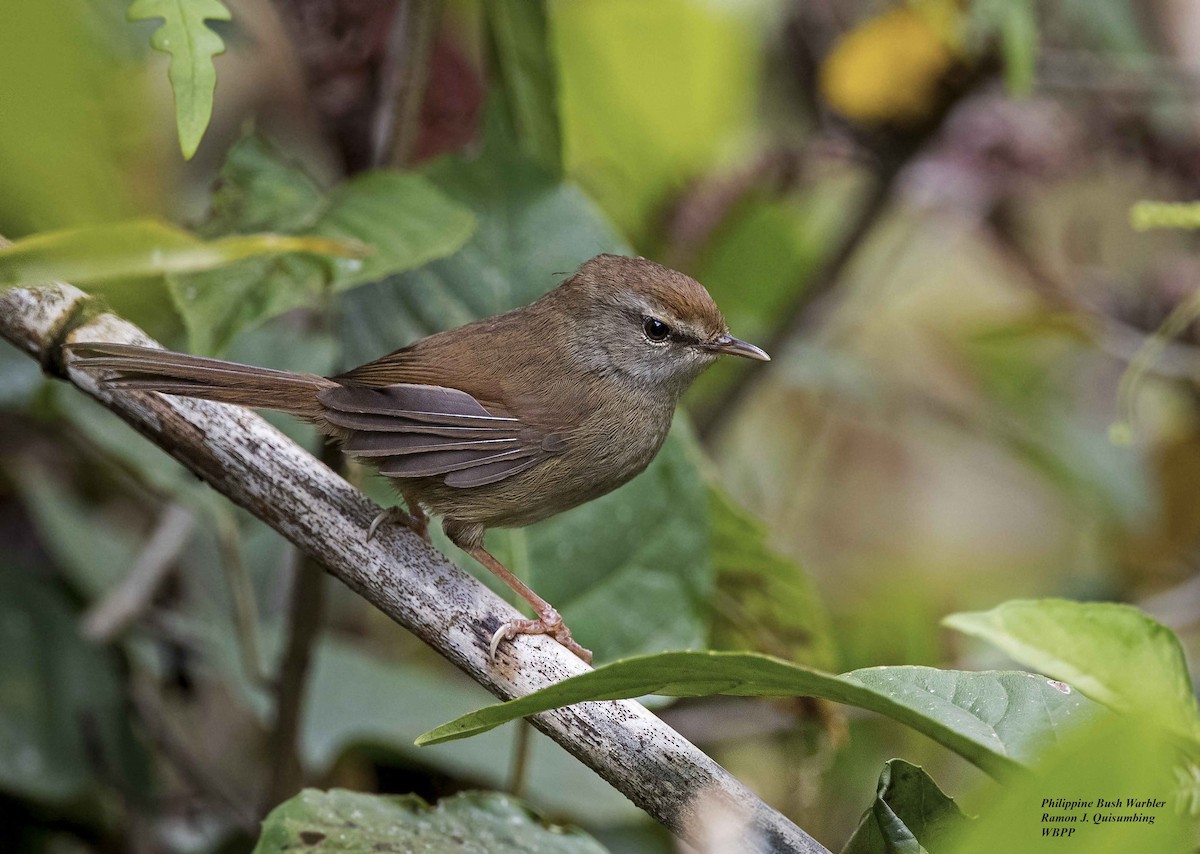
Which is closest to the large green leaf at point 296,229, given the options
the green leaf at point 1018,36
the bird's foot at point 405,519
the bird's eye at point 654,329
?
the bird's foot at point 405,519

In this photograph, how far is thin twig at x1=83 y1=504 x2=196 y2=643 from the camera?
3.27m

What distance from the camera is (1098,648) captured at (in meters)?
1.66

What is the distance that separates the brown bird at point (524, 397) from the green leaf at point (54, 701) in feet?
4.12

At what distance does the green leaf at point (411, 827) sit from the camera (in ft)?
6.46

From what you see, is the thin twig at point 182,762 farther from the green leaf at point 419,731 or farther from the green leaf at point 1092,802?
the green leaf at point 1092,802

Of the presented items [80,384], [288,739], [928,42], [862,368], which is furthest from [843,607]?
[80,384]

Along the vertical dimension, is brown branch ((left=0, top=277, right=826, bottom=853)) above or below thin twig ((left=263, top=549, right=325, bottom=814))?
above

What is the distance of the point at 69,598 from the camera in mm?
3416

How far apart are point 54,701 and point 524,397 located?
1.65 meters

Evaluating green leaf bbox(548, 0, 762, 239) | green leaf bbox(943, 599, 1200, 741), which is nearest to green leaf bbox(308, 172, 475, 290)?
green leaf bbox(943, 599, 1200, 741)

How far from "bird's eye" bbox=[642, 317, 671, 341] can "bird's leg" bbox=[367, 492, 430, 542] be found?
782 mm

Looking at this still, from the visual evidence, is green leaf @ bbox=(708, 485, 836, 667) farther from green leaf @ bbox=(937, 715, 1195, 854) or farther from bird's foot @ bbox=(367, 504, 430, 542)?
green leaf @ bbox=(937, 715, 1195, 854)

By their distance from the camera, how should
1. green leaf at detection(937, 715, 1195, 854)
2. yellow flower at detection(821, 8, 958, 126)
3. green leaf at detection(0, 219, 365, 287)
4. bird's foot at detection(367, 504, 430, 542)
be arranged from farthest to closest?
1. yellow flower at detection(821, 8, 958, 126)
2. bird's foot at detection(367, 504, 430, 542)
3. green leaf at detection(0, 219, 365, 287)
4. green leaf at detection(937, 715, 1195, 854)

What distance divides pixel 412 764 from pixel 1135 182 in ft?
12.2
